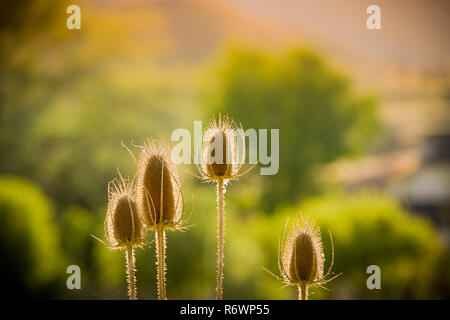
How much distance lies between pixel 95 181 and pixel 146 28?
6.69m

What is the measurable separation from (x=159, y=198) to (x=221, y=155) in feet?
0.69

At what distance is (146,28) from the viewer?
17562 mm

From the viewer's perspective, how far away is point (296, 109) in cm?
1670

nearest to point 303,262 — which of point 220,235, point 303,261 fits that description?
→ point 303,261

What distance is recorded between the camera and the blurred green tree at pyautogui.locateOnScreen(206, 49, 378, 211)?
15922 mm

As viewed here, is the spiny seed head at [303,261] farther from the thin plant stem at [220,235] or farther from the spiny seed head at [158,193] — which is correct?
the spiny seed head at [158,193]

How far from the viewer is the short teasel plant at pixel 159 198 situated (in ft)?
3.54

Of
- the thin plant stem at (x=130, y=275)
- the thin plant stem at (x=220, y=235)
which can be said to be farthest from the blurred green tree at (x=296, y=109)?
the thin plant stem at (x=130, y=275)

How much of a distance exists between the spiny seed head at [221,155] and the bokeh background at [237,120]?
7818 mm

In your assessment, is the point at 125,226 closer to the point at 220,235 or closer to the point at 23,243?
the point at 220,235

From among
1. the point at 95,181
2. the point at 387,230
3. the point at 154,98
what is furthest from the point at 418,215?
the point at 154,98

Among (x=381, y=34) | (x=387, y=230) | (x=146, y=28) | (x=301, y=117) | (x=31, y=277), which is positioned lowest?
(x=31, y=277)
